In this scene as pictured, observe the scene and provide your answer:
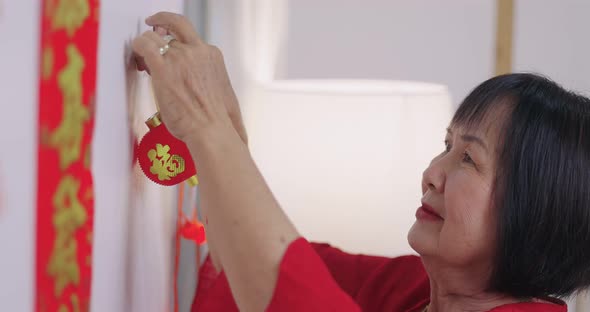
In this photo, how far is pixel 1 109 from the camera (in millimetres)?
495

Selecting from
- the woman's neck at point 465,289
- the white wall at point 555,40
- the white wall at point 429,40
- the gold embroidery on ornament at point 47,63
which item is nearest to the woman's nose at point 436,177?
the woman's neck at point 465,289

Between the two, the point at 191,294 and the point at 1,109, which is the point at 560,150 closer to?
the point at 1,109

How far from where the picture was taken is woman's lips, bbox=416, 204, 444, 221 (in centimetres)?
102

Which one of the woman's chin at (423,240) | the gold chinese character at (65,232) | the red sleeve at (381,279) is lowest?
the red sleeve at (381,279)

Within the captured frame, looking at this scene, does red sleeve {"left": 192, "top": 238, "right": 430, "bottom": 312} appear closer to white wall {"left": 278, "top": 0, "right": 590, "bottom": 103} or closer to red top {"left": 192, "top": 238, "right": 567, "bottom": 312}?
red top {"left": 192, "top": 238, "right": 567, "bottom": 312}

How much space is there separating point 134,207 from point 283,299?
9.6 inches

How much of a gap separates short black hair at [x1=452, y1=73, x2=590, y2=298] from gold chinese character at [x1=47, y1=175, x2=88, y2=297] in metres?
0.56

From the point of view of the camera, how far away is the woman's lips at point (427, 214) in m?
1.02

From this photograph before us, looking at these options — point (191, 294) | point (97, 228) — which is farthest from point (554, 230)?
point (191, 294)

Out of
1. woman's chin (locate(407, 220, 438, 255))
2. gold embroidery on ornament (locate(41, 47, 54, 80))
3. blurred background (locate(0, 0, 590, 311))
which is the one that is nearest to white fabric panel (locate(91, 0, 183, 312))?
blurred background (locate(0, 0, 590, 311))

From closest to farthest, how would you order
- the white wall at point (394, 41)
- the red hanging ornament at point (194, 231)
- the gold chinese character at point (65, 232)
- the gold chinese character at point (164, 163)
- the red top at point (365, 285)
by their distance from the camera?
1. the gold chinese character at point (65, 232)
2. the red top at point (365, 285)
3. the gold chinese character at point (164, 163)
4. the red hanging ornament at point (194, 231)
5. the white wall at point (394, 41)

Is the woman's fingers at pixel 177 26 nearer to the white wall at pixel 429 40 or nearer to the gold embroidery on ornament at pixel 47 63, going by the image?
the gold embroidery on ornament at pixel 47 63

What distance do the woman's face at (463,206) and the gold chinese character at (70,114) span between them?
52cm

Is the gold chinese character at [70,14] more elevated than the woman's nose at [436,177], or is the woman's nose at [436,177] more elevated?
the gold chinese character at [70,14]
